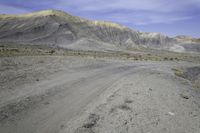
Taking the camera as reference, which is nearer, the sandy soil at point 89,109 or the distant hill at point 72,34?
the sandy soil at point 89,109

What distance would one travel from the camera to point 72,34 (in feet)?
397

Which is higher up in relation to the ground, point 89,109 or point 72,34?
point 72,34

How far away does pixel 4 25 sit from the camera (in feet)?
388

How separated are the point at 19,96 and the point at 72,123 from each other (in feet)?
11.4

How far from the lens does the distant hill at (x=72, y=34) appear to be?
108 metres

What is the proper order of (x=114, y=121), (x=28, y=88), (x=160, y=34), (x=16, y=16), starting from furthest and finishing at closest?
(x=160, y=34) < (x=16, y=16) < (x=28, y=88) < (x=114, y=121)

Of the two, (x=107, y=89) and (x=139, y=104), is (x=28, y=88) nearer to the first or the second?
(x=107, y=89)

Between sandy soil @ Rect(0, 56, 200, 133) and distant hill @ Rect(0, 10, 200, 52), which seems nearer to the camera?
sandy soil @ Rect(0, 56, 200, 133)

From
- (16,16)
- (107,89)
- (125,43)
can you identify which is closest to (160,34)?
(125,43)

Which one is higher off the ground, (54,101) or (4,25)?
(4,25)

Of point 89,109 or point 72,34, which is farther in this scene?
point 72,34

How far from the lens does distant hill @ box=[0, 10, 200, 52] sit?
354 feet

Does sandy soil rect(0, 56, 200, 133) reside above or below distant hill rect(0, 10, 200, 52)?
below

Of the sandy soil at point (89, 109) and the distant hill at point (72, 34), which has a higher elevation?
the distant hill at point (72, 34)
